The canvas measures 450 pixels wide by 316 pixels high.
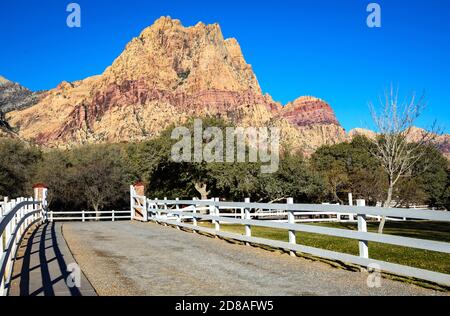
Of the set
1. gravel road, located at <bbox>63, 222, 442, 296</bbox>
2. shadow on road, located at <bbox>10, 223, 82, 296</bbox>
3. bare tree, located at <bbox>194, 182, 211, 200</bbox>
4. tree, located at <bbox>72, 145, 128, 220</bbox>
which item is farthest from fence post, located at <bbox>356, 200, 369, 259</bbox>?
tree, located at <bbox>72, 145, 128, 220</bbox>

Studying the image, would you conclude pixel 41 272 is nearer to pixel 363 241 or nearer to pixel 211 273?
pixel 211 273

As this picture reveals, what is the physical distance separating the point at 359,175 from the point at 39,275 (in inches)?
1745

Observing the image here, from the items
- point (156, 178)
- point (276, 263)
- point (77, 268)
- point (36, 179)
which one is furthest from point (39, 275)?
point (36, 179)

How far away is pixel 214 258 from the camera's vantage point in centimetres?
976

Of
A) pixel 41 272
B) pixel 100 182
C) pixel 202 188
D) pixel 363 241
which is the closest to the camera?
pixel 41 272

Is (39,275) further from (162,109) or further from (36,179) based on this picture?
(162,109)

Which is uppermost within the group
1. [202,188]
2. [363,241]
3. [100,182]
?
[100,182]

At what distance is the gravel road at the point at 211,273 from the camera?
6.48 metres

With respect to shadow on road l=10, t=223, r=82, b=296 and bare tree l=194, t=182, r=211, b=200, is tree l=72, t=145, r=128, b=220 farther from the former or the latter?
shadow on road l=10, t=223, r=82, b=296

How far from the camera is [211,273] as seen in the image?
786cm

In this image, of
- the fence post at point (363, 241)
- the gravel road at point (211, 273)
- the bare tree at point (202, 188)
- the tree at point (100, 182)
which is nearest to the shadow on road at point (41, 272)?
the gravel road at point (211, 273)

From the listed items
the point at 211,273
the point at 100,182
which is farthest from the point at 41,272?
the point at 100,182

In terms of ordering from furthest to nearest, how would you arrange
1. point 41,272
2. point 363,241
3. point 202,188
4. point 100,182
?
1. point 100,182
2. point 202,188
3. point 363,241
4. point 41,272

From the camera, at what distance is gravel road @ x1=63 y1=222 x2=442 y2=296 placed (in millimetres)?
6479
